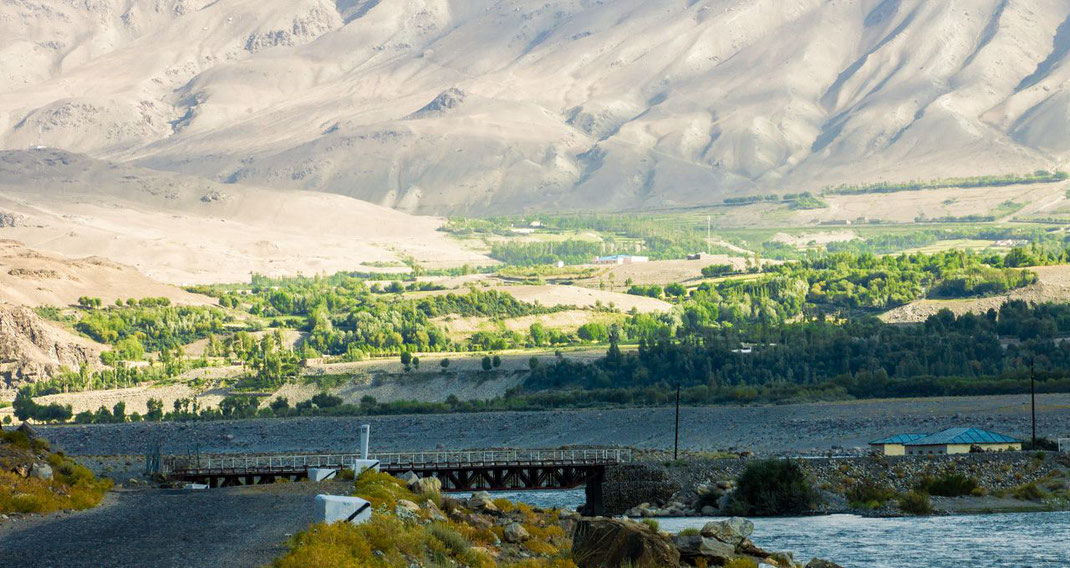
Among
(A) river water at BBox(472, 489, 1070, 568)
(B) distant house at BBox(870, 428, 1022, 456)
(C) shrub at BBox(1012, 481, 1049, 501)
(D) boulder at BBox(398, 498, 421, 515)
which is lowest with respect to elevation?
(A) river water at BBox(472, 489, 1070, 568)

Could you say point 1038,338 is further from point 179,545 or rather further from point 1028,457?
point 179,545

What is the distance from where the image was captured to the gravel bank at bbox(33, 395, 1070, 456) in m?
97.4

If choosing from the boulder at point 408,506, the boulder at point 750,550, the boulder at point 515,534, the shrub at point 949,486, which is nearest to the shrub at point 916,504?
the shrub at point 949,486

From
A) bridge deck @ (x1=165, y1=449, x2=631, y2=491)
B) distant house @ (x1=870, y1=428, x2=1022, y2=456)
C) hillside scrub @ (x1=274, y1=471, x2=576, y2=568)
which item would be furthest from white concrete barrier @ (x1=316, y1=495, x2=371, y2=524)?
distant house @ (x1=870, y1=428, x2=1022, y2=456)

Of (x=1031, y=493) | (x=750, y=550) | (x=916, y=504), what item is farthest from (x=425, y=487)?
(x=1031, y=493)

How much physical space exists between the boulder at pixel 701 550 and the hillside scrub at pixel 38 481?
1450 centimetres

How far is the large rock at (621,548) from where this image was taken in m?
36.0

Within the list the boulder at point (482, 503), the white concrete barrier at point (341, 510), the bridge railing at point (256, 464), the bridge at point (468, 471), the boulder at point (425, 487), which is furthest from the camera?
the bridge railing at point (256, 464)

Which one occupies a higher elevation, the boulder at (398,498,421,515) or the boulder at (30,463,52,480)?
the boulder at (30,463,52,480)

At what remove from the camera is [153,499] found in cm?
4622

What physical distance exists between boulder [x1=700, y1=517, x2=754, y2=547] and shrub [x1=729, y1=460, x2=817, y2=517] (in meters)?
23.3

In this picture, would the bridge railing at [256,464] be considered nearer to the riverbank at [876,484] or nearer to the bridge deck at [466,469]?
the bridge deck at [466,469]

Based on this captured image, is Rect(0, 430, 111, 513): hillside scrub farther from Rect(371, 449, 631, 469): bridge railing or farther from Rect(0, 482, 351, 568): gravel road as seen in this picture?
Rect(371, 449, 631, 469): bridge railing

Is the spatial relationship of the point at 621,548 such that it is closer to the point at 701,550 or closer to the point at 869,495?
the point at 701,550
